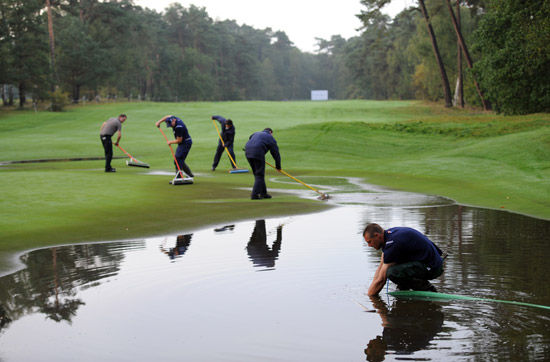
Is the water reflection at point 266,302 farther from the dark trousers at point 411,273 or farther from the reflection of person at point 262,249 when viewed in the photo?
the dark trousers at point 411,273

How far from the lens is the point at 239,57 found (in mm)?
157125

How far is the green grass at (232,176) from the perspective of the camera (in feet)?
45.5

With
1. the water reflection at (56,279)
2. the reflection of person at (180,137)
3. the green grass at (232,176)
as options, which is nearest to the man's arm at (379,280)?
the water reflection at (56,279)

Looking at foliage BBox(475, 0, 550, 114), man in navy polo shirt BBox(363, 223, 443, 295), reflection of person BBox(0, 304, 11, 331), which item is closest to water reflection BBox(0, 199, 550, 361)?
reflection of person BBox(0, 304, 11, 331)

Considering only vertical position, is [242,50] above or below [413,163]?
above

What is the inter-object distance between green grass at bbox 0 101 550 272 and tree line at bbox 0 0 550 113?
198 inches

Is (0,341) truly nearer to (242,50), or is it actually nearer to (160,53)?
(160,53)

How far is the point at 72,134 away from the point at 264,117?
17.4 m

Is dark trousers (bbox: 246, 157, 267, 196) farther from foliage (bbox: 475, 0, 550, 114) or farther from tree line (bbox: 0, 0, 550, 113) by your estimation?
foliage (bbox: 475, 0, 550, 114)

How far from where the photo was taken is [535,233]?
12.2m

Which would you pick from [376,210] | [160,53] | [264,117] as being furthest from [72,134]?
[160,53]

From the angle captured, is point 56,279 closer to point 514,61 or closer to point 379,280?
point 379,280

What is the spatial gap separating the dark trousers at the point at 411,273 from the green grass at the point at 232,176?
19.6 ft

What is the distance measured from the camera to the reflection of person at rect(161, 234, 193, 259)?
10.6 metres
